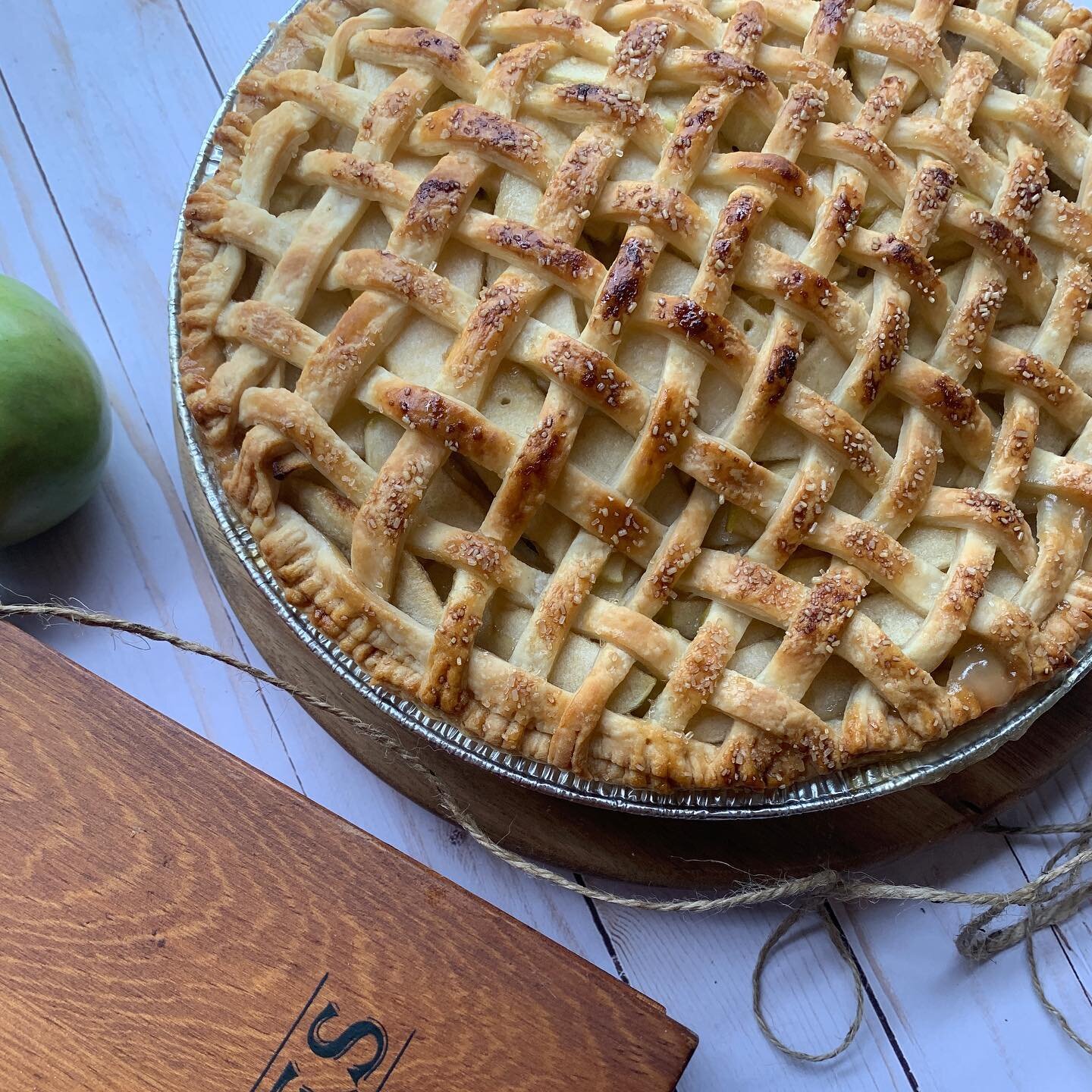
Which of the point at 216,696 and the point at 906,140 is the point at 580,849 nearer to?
the point at 216,696

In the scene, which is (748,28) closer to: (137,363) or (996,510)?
(996,510)

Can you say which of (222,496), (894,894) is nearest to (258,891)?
(222,496)

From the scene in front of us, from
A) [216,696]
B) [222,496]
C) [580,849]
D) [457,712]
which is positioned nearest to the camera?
[457,712]

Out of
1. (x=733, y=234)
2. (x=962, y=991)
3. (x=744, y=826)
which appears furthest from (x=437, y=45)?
(x=962, y=991)

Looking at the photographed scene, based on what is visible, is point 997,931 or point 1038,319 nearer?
point 1038,319

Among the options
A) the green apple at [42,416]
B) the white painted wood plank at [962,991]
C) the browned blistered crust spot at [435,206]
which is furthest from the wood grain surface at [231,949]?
the browned blistered crust spot at [435,206]

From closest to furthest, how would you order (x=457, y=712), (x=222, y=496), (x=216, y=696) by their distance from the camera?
(x=457, y=712), (x=222, y=496), (x=216, y=696)

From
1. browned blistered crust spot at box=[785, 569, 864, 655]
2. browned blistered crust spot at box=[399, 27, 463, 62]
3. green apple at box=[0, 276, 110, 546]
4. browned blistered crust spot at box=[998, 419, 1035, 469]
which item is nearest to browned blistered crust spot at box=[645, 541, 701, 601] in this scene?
browned blistered crust spot at box=[785, 569, 864, 655]
